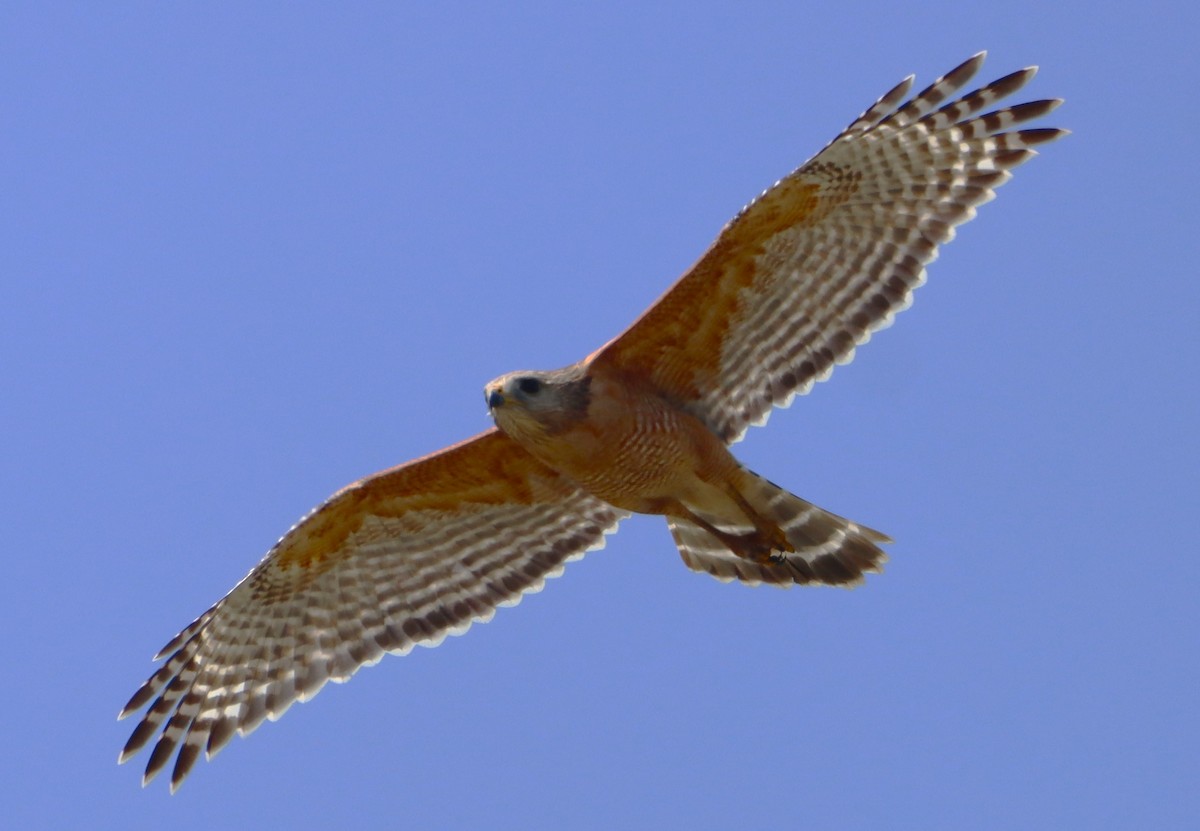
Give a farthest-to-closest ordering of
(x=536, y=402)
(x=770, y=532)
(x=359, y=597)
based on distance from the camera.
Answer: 1. (x=359, y=597)
2. (x=770, y=532)
3. (x=536, y=402)

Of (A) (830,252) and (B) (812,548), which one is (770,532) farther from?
(A) (830,252)

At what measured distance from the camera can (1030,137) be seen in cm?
1080

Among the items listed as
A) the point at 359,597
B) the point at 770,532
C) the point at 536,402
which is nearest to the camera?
the point at 536,402

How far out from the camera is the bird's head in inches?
419

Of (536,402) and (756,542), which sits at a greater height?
(536,402)

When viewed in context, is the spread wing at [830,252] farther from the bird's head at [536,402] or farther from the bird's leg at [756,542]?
the bird's leg at [756,542]

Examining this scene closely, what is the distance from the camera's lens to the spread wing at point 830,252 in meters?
10.8

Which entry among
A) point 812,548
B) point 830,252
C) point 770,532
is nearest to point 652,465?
point 770,532

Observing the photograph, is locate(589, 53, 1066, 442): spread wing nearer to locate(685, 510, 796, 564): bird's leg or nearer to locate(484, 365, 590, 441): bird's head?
locate(484, 365, 590, 441): bird's head

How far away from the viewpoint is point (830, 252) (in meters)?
11.1

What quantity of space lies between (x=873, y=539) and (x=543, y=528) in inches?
87.7

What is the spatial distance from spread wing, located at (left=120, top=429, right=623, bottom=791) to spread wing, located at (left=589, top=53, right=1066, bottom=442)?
1.36 m

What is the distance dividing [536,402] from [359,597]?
2.26 meters

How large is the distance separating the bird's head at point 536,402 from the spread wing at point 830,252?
1.05 feet
